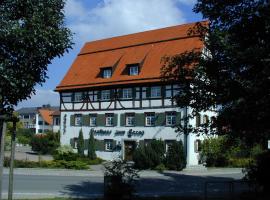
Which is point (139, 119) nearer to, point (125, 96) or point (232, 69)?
point (125, 96)

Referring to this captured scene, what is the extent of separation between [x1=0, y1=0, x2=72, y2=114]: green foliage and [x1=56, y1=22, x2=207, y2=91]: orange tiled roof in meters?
35.1

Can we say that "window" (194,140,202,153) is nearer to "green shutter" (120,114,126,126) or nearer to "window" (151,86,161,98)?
"window" (151,86,161,98)

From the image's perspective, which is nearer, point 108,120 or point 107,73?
point 108,120

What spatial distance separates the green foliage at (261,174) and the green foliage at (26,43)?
37.2ft

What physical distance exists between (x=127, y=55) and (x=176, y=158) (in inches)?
588

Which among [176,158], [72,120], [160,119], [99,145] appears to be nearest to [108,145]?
[99,145]

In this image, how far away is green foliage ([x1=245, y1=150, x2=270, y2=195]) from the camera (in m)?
17.7

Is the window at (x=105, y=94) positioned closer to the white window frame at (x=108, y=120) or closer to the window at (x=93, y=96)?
the window at (x=93, y=96)

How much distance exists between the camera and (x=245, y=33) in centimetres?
1513

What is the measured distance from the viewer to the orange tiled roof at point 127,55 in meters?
46.2

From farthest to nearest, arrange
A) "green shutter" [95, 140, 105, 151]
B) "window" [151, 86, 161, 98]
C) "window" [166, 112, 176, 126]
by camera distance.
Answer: "green shutter" [95, 140, 105, 151], "window" [151, 86, 161, 98], "window" [166, 112, 176, 126]

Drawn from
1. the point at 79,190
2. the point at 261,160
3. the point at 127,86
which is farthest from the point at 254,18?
the point at 127,86

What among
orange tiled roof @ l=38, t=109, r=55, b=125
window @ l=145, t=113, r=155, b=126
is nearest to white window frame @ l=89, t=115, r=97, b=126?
window @ l=145, t=113, r=155, b=126

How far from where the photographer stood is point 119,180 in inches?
630
